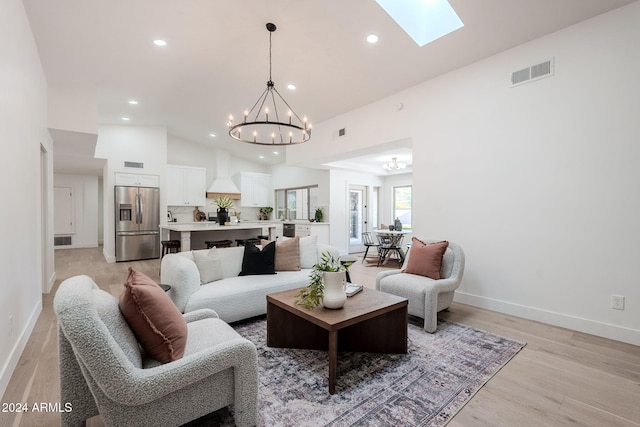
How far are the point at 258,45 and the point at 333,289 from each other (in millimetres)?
3190

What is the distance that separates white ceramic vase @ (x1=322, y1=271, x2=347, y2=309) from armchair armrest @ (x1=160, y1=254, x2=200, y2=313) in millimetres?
1399

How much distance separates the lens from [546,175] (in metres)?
3.19

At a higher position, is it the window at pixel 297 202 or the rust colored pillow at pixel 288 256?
the window at pixel 297 202

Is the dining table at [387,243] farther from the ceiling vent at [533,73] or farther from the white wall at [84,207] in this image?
the white wall at [84,207]

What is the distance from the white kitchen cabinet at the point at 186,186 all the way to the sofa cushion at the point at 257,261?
5513 millimetres

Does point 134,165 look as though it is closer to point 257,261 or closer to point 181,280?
point 257,261

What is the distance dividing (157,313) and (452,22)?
152 inches

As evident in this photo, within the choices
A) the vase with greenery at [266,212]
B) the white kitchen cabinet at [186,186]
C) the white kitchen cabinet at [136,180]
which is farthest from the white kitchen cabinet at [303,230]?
the white kitchen cabinet at [136,180]

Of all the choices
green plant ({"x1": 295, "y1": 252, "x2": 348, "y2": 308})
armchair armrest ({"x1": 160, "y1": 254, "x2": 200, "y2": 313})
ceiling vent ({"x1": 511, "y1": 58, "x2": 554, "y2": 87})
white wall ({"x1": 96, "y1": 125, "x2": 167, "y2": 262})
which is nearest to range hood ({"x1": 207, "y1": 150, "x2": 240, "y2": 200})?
white wall ({"x1": 96, "y1": 125, "x2": 167, "y2": 262})

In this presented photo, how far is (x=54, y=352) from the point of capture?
254 centimetres

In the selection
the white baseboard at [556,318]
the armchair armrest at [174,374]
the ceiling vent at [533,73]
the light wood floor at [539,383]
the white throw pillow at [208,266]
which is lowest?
the light wood floor at [539,383]

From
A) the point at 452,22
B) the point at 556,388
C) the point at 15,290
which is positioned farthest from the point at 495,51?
the point at 15,290

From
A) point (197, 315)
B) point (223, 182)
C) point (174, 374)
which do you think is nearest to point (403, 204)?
point (223, 182)

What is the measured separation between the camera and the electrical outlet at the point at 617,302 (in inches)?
109
